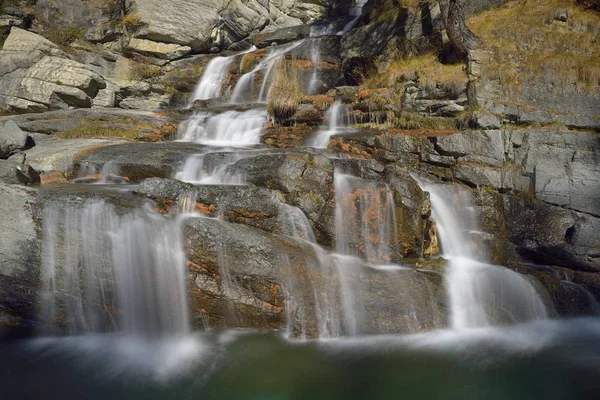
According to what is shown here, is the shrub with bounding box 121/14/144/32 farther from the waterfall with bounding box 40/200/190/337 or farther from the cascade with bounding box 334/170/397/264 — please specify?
the cascade with bounding box 334/170/397/264

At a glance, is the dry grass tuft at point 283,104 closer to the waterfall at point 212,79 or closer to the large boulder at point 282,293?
the waterfall at point 212,79

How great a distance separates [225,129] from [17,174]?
514cm

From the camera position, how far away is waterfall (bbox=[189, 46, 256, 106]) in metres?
15.1

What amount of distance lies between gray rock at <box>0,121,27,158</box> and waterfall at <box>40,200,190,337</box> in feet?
13.5

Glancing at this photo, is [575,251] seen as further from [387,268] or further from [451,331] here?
[387,268]

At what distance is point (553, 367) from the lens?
5266 millimetres

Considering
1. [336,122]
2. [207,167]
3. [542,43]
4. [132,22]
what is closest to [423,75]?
[336,122]

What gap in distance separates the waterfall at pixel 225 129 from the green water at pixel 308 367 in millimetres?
6230

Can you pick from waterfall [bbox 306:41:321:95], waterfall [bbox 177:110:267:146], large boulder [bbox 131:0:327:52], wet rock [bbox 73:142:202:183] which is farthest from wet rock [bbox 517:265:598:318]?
large boulder [bbox 131:0:327:52]

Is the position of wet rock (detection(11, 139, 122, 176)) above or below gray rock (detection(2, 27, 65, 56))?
below

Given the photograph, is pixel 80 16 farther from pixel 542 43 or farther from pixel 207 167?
pixel 542 43

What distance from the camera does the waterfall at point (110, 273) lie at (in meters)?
5.80

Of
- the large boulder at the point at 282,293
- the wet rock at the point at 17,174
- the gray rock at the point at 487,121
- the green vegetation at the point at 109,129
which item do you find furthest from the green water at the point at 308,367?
the green vegetation at the point at 109,129

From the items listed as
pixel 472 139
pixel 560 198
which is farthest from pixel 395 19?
pixel 560 198
